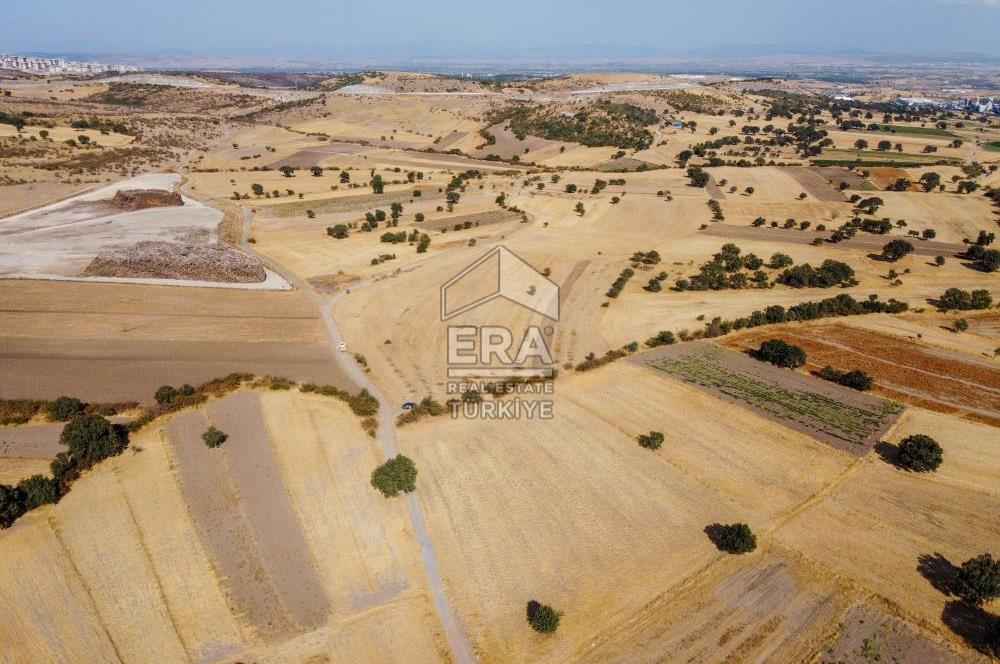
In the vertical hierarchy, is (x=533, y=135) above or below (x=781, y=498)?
above

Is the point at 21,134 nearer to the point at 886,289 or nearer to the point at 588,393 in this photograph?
the point at 588,393

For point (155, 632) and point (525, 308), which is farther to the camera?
point (525, 308)

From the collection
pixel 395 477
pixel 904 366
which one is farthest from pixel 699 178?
pixel 395 477

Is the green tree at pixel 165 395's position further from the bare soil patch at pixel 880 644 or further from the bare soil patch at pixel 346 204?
the bare soil patch at pixel 346 204

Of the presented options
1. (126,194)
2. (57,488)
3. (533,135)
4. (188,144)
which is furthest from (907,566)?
(188,144)

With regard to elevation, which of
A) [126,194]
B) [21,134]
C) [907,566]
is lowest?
[907,566]

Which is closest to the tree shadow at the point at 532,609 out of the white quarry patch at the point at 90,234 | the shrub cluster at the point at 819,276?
the white quarry patch at the point at 90,234

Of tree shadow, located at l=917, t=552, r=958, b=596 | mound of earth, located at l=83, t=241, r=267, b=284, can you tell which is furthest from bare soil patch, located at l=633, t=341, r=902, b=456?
mound of earth, located at l=83, t=241, r=267, b=284

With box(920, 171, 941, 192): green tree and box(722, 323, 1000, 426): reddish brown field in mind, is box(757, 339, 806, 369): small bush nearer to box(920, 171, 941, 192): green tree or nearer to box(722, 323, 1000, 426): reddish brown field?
box(722, 323, 1000, 426): reddish brown field
